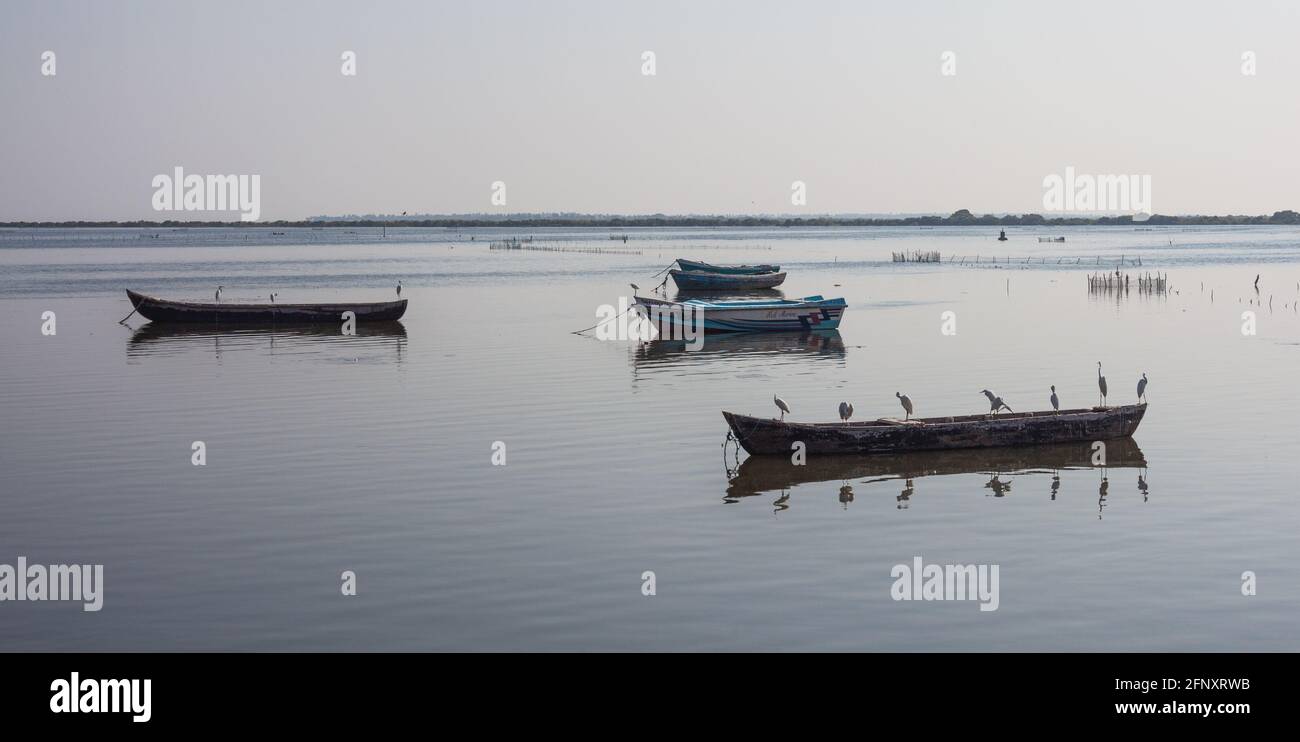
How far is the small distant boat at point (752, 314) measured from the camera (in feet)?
155

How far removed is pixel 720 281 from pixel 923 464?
5336 centimetres

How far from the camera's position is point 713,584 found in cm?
1580

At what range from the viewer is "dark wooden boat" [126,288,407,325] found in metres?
50.5

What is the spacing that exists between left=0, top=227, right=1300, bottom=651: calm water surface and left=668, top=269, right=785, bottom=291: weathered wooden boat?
3208 cm

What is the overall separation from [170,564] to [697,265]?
200 feet

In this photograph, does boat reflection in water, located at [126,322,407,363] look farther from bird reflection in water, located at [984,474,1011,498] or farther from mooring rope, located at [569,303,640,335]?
bird reflection in water, located at [984,474,1011,498]

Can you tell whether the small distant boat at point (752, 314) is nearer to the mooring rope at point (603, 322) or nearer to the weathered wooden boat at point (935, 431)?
the mooring rope at point (603, 322)

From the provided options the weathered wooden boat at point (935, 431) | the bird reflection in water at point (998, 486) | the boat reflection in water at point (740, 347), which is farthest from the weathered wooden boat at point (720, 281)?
the bird reflection in water at point (998, 486)

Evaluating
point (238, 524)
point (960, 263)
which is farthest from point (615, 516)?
point (960, 263)

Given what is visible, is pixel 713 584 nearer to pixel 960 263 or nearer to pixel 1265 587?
pixel 1265 587

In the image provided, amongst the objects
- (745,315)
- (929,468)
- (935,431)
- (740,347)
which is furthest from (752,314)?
(929,468)

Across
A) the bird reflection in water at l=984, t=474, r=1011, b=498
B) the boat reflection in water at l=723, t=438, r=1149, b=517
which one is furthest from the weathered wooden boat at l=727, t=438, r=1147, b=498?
the bird reflection in water at l=984, t=474, r=1011, b=498

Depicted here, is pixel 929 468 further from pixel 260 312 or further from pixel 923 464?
pixel 260 312

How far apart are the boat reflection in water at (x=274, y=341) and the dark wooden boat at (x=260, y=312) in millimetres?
280
